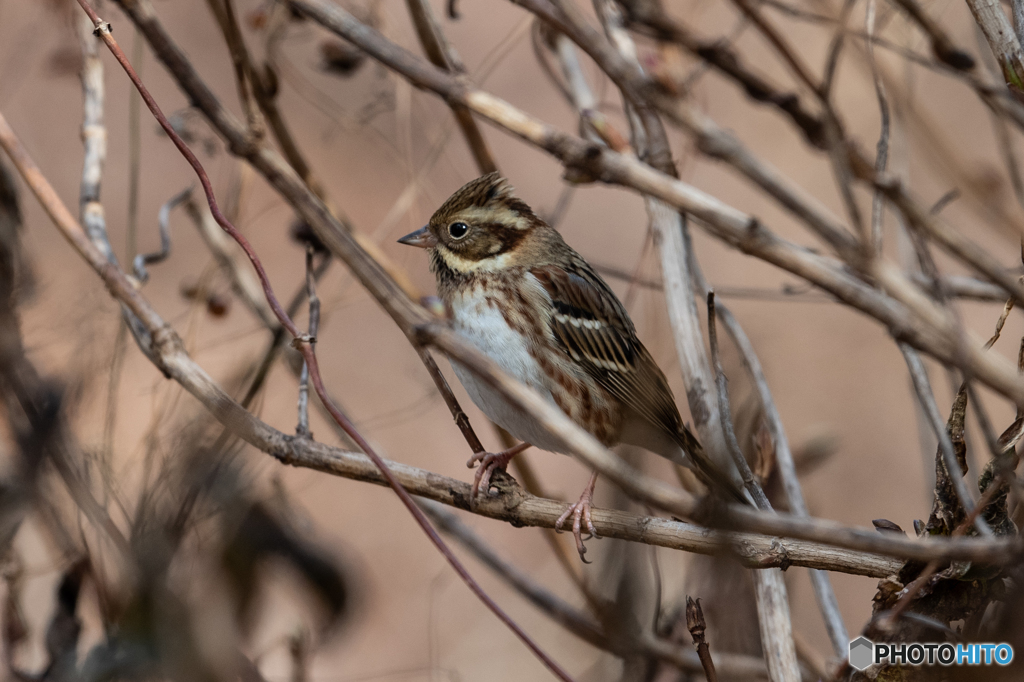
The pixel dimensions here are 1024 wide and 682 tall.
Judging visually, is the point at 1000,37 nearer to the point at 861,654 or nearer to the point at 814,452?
the point at 861,654

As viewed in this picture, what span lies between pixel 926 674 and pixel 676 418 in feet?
5.48

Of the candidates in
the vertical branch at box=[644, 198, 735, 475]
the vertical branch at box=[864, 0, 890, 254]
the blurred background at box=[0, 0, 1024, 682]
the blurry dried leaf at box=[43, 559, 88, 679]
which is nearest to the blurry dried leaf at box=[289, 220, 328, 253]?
the blurred background at box=[0, 0, 1024, 682]

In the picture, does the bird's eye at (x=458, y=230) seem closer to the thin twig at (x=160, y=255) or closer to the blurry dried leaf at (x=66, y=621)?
the thin twig at (x=160, y=255)

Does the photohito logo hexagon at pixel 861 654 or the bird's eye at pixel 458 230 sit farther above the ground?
the bird's eye at pixel 458 230

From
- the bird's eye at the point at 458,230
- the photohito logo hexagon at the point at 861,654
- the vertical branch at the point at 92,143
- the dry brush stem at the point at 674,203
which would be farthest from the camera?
the bird's eye at the point at 458,230

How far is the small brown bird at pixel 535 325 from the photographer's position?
3.28 metres

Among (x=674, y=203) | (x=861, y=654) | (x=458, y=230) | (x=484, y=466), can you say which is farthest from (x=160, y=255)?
(x=861, y=654)

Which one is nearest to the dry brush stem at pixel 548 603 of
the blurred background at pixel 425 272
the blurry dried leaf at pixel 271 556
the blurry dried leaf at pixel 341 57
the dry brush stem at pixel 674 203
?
the blurred background at pixel 425 272

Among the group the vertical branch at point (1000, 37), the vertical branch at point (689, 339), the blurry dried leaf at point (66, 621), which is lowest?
the blurry dried leaf at point (66, 621)

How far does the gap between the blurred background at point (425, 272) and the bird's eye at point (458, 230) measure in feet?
1.84

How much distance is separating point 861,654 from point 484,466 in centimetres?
135

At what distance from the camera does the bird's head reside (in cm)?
335

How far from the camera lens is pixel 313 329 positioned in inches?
100

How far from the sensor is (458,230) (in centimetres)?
341
